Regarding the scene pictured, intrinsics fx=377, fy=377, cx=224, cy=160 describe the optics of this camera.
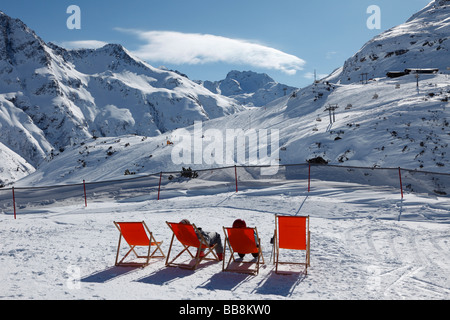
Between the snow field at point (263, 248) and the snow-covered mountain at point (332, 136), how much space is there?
8.82 metres

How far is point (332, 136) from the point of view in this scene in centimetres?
2747

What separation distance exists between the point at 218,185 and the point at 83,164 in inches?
928

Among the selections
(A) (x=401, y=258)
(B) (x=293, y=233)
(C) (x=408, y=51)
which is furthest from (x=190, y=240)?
(C) (x=408, y=51)

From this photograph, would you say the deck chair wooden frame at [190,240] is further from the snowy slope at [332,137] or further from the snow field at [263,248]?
the snowy slope at [332,137]

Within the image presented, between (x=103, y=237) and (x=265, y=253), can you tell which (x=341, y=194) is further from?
(x=103, y=237)

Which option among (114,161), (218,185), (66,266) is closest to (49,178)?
(114,161)

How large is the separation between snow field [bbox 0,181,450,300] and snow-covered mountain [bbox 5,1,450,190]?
8.82 meters

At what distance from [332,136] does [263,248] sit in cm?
1946

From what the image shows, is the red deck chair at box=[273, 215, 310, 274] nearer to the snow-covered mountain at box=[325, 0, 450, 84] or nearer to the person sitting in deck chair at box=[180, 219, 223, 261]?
the person sitting in deck chair at box=[180, 219, 223, 261]

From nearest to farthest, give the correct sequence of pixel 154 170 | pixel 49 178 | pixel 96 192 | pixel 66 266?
pixel 66 266, pixel 96 192, pixel 154 170, pixel 49 178

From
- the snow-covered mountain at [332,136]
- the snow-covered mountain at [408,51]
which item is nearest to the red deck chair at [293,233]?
the snow-covered mountain at [332,136]

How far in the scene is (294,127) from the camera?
3384cm

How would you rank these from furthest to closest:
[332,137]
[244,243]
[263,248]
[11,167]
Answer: [11,167] < [332,137] < [263,248] < [244,243]

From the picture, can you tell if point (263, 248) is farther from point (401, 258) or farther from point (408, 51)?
point (408, 51)
